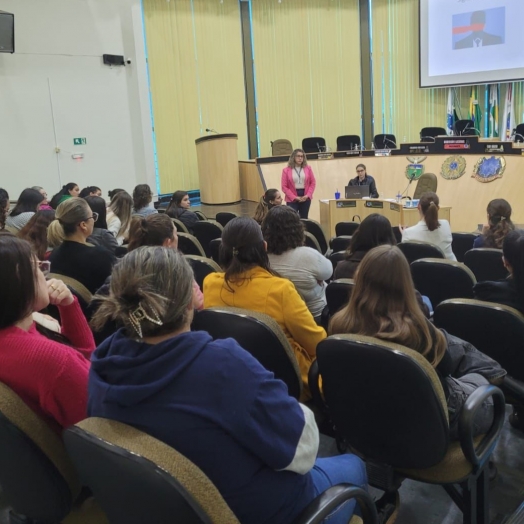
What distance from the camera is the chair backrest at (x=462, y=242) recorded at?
439 cm

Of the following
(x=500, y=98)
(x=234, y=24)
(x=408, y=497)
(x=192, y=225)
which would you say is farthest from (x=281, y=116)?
(x=408, y=497)

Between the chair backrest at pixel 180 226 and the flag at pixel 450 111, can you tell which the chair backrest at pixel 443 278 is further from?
the flag at pixel 450 111

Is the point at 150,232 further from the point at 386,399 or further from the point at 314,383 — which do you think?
the point at 386,399

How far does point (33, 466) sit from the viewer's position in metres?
1.24

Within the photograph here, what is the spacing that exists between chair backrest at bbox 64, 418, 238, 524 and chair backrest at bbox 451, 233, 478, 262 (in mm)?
3889

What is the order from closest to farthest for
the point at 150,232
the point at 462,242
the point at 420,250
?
the point at 150,232, the point at 420,250, the point at 462,242

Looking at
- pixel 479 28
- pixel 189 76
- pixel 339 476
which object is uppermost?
pixel 479 28

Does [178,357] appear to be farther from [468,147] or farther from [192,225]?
[468,147]

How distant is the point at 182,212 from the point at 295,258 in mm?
2545

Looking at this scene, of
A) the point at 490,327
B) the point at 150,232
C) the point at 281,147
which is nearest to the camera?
the point at 490,327

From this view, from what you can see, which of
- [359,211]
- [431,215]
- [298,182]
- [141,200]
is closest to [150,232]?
[431,215]

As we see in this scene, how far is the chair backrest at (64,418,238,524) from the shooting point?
3.01 ft

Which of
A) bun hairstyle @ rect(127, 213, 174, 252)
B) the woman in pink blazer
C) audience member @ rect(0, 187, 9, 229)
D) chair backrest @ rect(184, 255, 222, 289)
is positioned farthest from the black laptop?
bun hairstyle @ rect(127, 213, 174, 252)

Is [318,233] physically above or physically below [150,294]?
below
